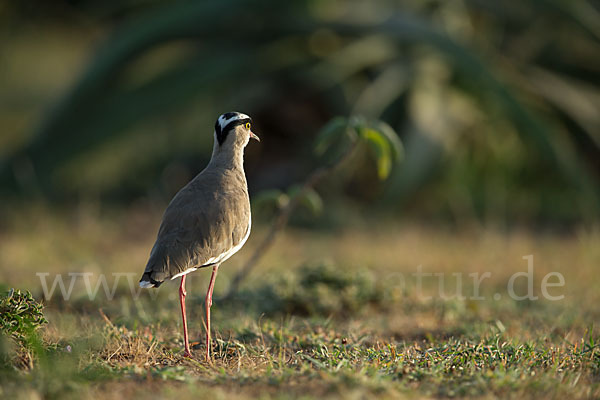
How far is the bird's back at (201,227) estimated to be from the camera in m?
3.08

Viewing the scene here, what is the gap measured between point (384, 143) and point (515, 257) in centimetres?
252

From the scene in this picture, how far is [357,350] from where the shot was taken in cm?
336

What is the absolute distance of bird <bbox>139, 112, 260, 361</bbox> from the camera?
310cm

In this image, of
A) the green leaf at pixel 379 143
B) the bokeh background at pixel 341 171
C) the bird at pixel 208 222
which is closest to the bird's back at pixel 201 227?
the bird at pixel 208 222

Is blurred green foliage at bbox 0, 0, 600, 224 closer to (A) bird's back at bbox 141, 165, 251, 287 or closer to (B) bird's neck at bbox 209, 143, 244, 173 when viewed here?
(B) bird's neck at bbox 209, 143, 244, 173

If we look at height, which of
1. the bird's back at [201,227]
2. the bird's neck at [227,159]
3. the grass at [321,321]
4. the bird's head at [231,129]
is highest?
the bird's head at [231,129]

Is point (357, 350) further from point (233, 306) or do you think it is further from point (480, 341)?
point (233, 306)

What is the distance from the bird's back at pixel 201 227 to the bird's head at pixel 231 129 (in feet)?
0.52

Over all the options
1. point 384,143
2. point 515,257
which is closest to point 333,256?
point 515,257

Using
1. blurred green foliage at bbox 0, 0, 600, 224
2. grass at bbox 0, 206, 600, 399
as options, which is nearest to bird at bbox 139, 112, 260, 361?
grass at bbox 0, 206, 600, 399

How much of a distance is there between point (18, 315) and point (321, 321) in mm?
1708

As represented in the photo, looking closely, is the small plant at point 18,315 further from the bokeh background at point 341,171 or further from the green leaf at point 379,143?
the green leaf at point 379,143

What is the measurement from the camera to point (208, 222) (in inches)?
127

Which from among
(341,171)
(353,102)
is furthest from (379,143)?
(353,102)
